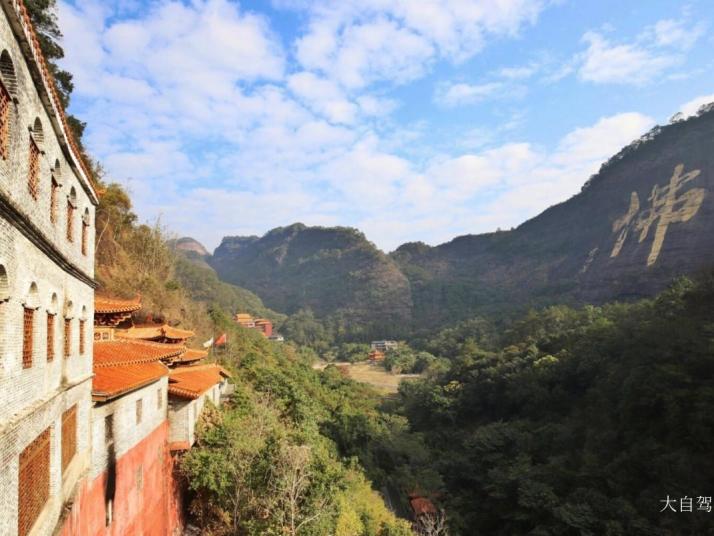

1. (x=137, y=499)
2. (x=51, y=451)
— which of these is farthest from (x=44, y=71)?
(x=137, y=499)

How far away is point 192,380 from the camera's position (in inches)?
591

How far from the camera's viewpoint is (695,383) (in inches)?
805

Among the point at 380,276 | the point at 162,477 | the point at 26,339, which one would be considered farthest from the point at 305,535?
the point at 380,276

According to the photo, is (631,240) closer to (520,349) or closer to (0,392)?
(520,349)

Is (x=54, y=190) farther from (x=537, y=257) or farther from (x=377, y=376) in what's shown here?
(x=537, y=257)

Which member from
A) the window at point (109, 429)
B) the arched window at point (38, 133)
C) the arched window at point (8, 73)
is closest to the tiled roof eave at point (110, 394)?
the window at point (109, 429)

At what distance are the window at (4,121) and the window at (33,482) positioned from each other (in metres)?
3.36

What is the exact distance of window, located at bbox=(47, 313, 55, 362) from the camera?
6.79 metres

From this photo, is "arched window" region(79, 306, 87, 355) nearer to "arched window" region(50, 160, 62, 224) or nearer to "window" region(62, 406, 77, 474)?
"window" region(62, 406, 77, 474)

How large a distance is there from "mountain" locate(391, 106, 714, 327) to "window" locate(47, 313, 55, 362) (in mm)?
53418

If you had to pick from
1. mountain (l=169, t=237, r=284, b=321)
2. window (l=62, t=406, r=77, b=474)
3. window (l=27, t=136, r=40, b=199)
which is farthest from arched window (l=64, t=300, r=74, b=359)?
mountain (l=169, t=237, r=284, b=321)

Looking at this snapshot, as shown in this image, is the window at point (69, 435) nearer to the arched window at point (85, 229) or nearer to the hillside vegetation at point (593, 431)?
the arched window at point (85, 229)

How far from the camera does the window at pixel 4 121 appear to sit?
4839mm

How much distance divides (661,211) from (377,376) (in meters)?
44.3
